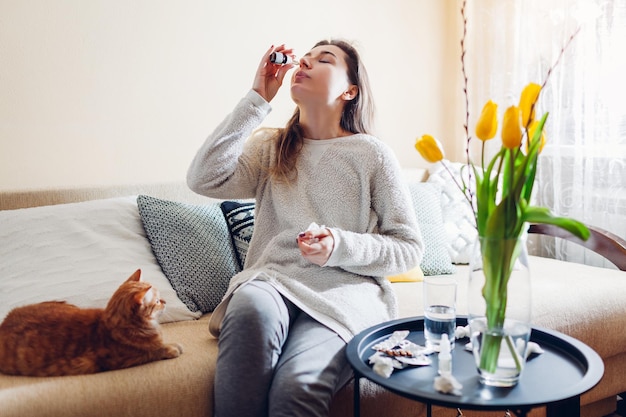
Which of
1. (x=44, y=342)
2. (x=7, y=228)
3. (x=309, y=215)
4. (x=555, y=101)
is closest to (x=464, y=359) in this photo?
(x=309, y=215)

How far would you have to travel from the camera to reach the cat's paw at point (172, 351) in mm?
1395

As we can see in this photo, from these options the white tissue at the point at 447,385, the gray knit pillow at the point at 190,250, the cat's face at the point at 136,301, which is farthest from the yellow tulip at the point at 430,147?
the gray knit pillow at the point at 190,250

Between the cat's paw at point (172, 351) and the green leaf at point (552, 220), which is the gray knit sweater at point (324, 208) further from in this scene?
the green leaf at point (552, 220)

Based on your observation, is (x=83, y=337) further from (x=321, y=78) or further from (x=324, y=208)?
(x=321, y=78)

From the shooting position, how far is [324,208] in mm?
1640

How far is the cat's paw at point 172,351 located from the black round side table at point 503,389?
39 cm

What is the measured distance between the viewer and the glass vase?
108cm

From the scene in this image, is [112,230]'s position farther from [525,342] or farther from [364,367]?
[525,342]

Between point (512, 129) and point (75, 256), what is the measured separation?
1204mm

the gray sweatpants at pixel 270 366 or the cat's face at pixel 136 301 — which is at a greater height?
the cat's face at pixel 136 301

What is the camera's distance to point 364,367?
3.90ft

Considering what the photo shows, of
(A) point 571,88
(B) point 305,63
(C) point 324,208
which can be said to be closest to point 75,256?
(C) point 324,208

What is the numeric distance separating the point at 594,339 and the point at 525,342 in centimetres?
87

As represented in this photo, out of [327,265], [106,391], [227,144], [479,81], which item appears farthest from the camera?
[479,81]
